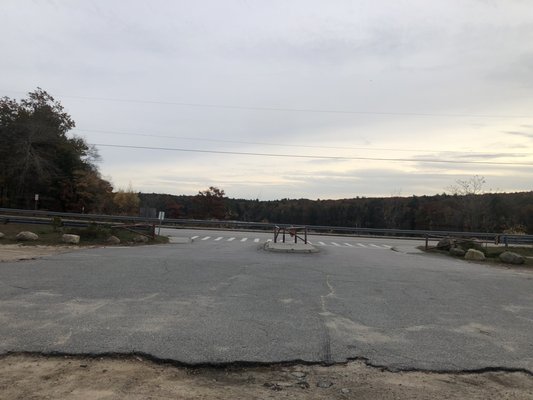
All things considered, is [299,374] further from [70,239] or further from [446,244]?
[446,244]

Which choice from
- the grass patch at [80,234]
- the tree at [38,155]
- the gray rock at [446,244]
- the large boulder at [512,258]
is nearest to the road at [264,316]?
the grass patch at [80,234]

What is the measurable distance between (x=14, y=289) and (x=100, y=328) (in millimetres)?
3881

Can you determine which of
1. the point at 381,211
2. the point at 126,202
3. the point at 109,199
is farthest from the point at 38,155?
the point at 381,211

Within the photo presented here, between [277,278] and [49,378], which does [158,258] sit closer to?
[277,278]

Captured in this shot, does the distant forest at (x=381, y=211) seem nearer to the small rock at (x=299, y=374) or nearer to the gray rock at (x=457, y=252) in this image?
the gray rock at (x=457, y=252)

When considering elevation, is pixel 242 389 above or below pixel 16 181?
below

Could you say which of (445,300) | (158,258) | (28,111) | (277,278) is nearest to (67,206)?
(28,111)

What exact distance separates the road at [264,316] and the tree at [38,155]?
44.9 meters

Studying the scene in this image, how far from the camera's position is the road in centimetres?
595

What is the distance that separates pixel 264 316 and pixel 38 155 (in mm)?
53837

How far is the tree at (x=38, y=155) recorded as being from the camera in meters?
53.1

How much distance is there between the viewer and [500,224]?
225 feet

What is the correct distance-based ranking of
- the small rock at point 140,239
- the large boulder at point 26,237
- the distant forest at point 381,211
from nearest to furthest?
the large boulder at point 26,237 → the small rock at point 140,239 → the distant forest at point 381,211

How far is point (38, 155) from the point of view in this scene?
54.2 m
